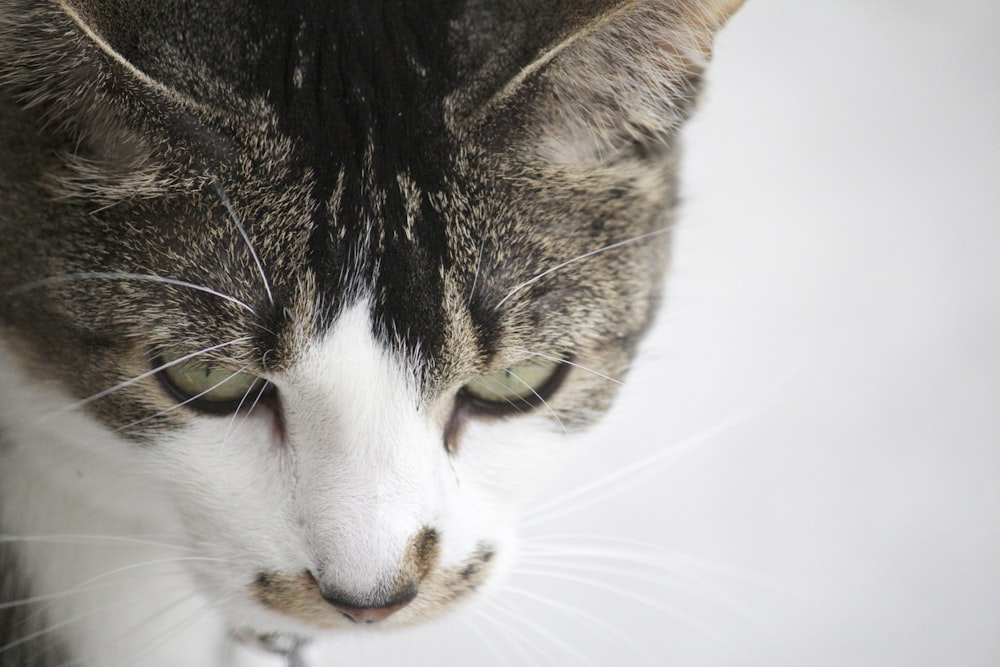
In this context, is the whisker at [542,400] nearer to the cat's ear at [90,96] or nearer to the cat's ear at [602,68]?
the cat's ear at [602,68]

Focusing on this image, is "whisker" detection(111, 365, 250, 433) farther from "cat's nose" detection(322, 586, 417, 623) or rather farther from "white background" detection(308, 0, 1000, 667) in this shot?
"white background" detection(308, 0, 1000, 667)

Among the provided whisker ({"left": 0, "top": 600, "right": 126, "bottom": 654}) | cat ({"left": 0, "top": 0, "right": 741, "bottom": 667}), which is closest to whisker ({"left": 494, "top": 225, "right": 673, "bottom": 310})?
cat ({"left": 0, "top": 0, "right": 741, "bottom": 667})

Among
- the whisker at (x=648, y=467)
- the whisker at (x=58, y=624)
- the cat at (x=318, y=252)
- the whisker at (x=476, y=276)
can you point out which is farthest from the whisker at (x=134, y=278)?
the whisker at (x=648, y=467)

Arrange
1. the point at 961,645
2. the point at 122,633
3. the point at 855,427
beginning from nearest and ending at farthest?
the point at 122,633 < the point at 961,645 < the point at 855,427

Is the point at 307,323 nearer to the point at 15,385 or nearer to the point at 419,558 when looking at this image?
the point at 419,558

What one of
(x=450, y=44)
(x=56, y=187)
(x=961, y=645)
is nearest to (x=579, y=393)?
(x=450, y=44)

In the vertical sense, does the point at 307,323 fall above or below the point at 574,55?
below
